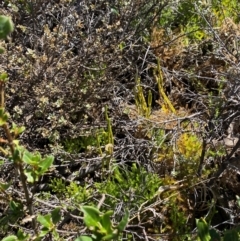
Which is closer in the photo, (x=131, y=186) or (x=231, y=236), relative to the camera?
(x=231, y=236)

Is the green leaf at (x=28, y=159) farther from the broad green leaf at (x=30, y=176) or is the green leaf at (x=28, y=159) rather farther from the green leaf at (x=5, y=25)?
the green leaf at (x=5, y=25)

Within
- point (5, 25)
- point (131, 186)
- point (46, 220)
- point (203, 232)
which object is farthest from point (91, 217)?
point (131, 186)

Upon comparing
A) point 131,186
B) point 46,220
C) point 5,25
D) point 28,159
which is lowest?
point 131,186

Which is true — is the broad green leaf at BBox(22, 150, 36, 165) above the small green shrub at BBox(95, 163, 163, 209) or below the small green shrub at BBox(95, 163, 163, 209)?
above

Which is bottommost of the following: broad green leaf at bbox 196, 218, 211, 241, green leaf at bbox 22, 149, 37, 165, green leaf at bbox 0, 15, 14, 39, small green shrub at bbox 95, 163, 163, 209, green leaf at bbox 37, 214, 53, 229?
small green shrub at bbox 95, 163, 163, 209

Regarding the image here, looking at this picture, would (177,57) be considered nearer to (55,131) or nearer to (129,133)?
(129,133)

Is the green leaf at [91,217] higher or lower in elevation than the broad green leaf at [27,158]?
lower

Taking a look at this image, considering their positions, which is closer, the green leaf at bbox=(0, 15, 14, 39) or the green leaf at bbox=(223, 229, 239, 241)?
the green leaf at bbox=(0, 15, 14, 39)

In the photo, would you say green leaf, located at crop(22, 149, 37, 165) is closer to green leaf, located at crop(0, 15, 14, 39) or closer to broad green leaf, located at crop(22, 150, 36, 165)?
broad green leaf, located at crop(22, 150, 36, 165)

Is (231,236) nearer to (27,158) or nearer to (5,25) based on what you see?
(27,158)

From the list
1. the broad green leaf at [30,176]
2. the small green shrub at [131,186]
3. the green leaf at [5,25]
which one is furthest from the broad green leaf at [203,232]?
the small green shrub at [131,186]

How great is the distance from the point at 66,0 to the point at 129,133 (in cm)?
70

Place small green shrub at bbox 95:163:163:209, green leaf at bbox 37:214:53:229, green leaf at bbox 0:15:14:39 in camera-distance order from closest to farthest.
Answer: green leaf at bbox 0:15:14:39 → green leaf at bbox 37:214:53:229 → small green shrub at bbox 95:163:163:209

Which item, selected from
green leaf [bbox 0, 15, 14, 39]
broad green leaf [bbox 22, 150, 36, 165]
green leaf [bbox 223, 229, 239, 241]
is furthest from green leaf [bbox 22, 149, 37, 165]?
green leaf [bbox 223, 229, 239, 241]
